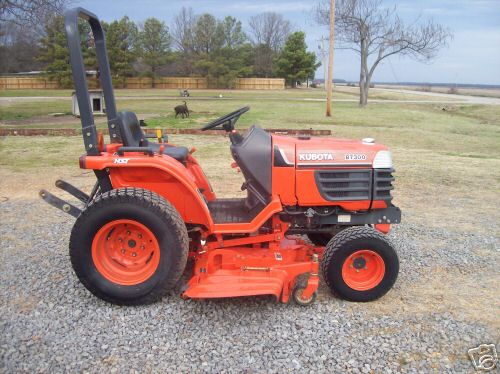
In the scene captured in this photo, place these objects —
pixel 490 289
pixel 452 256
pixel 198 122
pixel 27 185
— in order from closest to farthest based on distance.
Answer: pixel 490 289
pixel 452 256
pixel 27 185
pixel 198 122

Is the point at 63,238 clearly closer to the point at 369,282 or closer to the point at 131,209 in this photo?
the point at 131,209

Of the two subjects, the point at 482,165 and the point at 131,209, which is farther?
the point at 482,165

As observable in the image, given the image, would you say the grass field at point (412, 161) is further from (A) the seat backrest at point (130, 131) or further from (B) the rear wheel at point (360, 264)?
(A) the seat backrest at point (130, 131)

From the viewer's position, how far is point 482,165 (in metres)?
9.09

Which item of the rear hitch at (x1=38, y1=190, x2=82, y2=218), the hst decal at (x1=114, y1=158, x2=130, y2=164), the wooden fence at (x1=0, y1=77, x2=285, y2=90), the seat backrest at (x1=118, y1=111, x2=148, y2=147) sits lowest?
the wooden fence at (x1=0, y1=77, x2=285, y2=90)

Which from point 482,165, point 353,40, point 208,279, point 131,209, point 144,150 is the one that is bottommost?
point 482,165

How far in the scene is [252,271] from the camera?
3.39 metres

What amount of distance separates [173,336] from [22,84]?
1915 inches

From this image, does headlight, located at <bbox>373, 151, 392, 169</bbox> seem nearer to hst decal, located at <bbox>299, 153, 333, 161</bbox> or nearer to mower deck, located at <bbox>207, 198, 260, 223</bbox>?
hst decal, located at <bbox>299, 153, 333, 161</bbox>

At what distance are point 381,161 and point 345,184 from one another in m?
0.33

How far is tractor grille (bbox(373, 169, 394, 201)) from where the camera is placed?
139 inches

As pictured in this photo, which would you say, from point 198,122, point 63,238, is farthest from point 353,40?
point 63,238

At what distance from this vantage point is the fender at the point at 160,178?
332 centimetres

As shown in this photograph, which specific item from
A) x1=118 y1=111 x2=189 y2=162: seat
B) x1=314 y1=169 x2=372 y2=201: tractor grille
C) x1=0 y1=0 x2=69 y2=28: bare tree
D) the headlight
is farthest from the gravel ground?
x1=0 y1=0 x2=69 y2=28: bare tree
